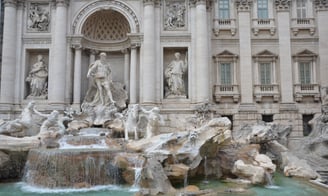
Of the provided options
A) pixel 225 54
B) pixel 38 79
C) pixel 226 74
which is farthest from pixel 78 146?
pixel 225 54

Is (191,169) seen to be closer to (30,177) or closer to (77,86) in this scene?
(30,177)

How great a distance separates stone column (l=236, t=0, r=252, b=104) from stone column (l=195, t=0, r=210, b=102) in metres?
2.78

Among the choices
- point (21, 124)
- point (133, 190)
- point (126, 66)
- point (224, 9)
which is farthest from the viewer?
point (224, 9)

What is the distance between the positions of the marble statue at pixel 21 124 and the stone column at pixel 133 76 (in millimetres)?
6216

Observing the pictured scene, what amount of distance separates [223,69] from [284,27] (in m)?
5.16

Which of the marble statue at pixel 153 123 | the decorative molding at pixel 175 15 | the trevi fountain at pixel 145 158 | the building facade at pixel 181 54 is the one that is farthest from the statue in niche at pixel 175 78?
the marble statue at pixel 153 123

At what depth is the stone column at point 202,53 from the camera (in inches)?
754

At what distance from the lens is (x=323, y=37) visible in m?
20.7

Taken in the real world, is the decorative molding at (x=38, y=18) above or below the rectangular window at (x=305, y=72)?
above

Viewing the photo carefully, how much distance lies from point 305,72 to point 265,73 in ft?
9.17

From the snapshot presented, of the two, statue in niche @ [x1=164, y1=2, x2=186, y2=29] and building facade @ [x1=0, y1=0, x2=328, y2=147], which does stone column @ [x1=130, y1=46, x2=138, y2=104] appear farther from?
statue in niche @ [x1=164, y1=2, x2=186, y2=29]

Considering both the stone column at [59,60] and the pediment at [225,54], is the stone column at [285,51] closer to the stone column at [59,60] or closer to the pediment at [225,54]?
the pediment at [225,54]

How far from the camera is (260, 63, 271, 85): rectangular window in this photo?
20906mm

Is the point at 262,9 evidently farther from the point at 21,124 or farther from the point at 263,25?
the point at 21,124
